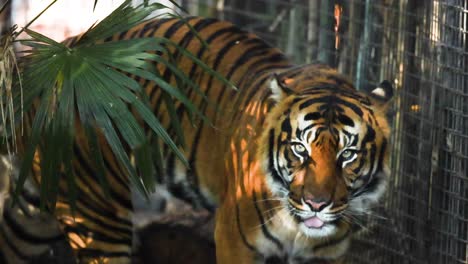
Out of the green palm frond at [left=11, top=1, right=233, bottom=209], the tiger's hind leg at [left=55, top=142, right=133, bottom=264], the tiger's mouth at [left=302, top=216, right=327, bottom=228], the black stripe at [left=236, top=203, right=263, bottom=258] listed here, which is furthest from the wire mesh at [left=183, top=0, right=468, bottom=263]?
the green palm frond at [left=11, top=1, right=233, bottom=209]

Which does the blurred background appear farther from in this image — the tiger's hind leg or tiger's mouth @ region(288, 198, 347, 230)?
the tiger's hind leg

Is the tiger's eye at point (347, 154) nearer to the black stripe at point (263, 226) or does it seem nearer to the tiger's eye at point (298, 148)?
the tiger's eye at point (298, 148)

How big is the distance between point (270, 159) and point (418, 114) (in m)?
1.17

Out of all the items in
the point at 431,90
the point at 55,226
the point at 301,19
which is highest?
the point at 301,19

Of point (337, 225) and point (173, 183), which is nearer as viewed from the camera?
point (337, 225)

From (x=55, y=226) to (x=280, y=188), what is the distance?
1584mm

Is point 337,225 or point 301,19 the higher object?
point 301,19

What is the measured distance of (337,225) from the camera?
4805 millimetres

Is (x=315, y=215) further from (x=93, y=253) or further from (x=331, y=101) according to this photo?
(x=93, y=253)

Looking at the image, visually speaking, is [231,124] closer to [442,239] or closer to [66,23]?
[442,239]

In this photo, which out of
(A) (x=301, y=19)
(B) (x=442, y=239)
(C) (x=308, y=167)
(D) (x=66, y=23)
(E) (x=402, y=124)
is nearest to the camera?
(C) (x=308, y=167)

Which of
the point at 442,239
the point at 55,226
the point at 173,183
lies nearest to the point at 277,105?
the point at 173,183

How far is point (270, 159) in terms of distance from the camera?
4.88m

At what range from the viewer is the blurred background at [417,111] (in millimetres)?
5316
